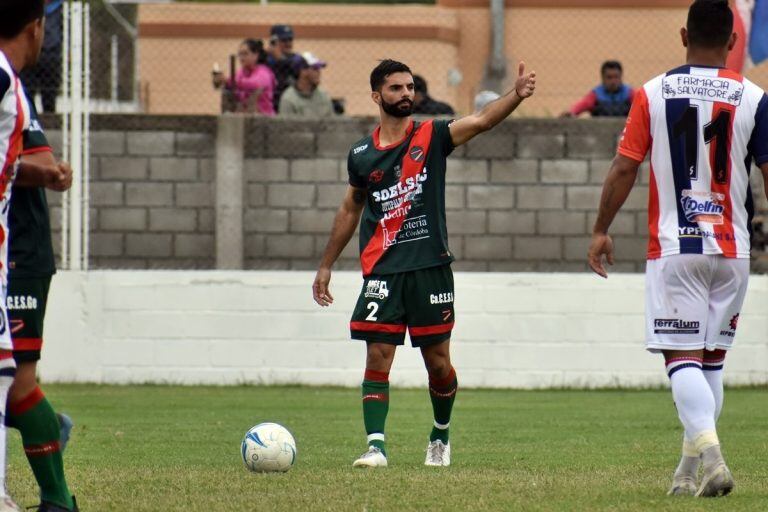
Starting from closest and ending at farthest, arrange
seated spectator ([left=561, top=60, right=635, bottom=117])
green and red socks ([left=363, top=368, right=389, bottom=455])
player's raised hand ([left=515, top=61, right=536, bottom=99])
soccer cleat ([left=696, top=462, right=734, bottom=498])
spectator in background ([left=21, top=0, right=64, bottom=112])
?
soccer cleat ([left=696, top=462, right=734, bottom=498]), player's raised hand ([left=515, top=61, right=536, bottom=99]), green and red socks ([left=363, top=368, right=389, bottom=455]), spectator in background ([left=21, top=0, right=64, bottom=112]), seated spectator ([left=561, top=60, right=635, bottom=117])

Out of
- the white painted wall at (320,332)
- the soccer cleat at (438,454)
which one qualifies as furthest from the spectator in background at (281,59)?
the soccer cleat at (438,454)

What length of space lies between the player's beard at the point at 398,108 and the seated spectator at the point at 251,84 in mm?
7971

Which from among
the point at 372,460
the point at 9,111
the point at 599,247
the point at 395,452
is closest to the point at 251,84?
the point at 395,452

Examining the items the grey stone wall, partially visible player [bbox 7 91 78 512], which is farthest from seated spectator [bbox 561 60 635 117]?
partially visible player [bbox 7 91 78 512]

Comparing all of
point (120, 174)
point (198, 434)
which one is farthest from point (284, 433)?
point (120, 174)

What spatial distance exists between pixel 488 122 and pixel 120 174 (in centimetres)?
856

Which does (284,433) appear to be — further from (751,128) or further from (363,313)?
(751,128)

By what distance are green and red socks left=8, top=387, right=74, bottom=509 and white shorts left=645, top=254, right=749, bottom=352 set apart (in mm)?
2547

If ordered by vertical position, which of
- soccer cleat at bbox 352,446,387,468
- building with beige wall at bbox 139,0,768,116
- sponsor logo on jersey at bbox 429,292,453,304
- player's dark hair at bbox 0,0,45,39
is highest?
building with beige wall at bbox 139,0,768,116

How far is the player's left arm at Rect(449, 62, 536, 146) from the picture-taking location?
291 inches

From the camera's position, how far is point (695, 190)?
642 centimetres

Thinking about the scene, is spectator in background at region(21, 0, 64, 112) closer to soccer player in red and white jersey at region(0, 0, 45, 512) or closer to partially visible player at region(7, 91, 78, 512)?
partially visible player at region(7, 91, 78, 512)

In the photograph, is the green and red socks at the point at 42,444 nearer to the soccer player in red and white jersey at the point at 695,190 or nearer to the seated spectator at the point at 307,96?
the soccer player in red and white jersey at the point at 695,190

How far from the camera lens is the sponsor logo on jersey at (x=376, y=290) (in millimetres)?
7984
